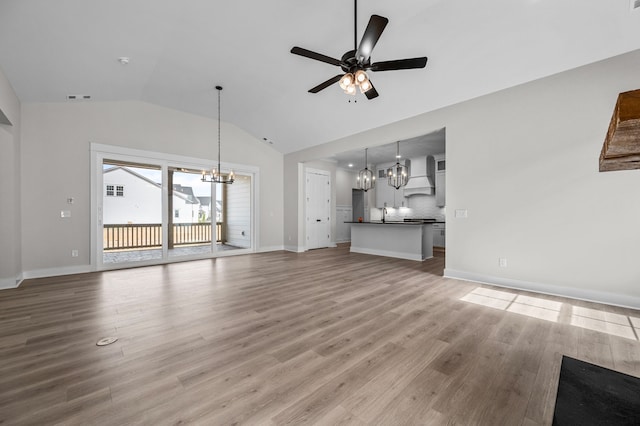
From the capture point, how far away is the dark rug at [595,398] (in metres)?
0.66

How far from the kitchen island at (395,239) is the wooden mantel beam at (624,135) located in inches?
234

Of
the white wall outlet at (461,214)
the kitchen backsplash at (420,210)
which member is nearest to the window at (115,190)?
the white wall outlet at (461,214)

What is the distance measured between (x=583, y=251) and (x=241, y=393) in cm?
442

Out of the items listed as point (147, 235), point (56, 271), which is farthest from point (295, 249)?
point (56, 271)

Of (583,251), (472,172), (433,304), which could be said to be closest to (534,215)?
(583,251)

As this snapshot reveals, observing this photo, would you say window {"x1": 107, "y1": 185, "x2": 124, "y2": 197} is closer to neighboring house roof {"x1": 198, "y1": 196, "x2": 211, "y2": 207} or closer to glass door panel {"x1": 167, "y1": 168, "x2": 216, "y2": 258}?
glass door panel {"x1": 167, "y1": 168, "x2": 216, "y2": 258}

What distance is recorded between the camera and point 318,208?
8742 mm

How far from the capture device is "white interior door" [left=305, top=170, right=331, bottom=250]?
27.7 feet

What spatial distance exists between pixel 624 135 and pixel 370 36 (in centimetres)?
243

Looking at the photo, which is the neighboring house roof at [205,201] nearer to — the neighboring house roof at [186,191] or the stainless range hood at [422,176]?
the neighboring house roof at [186,191]

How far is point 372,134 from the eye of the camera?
5.92 metres

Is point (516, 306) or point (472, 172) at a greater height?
Result: point (472, 172)

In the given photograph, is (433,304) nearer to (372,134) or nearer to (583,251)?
(583,251)

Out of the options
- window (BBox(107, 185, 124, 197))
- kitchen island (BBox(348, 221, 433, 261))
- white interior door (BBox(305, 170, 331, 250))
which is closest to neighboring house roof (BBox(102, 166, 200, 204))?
window (BBox(107, 185, 124, 197))
